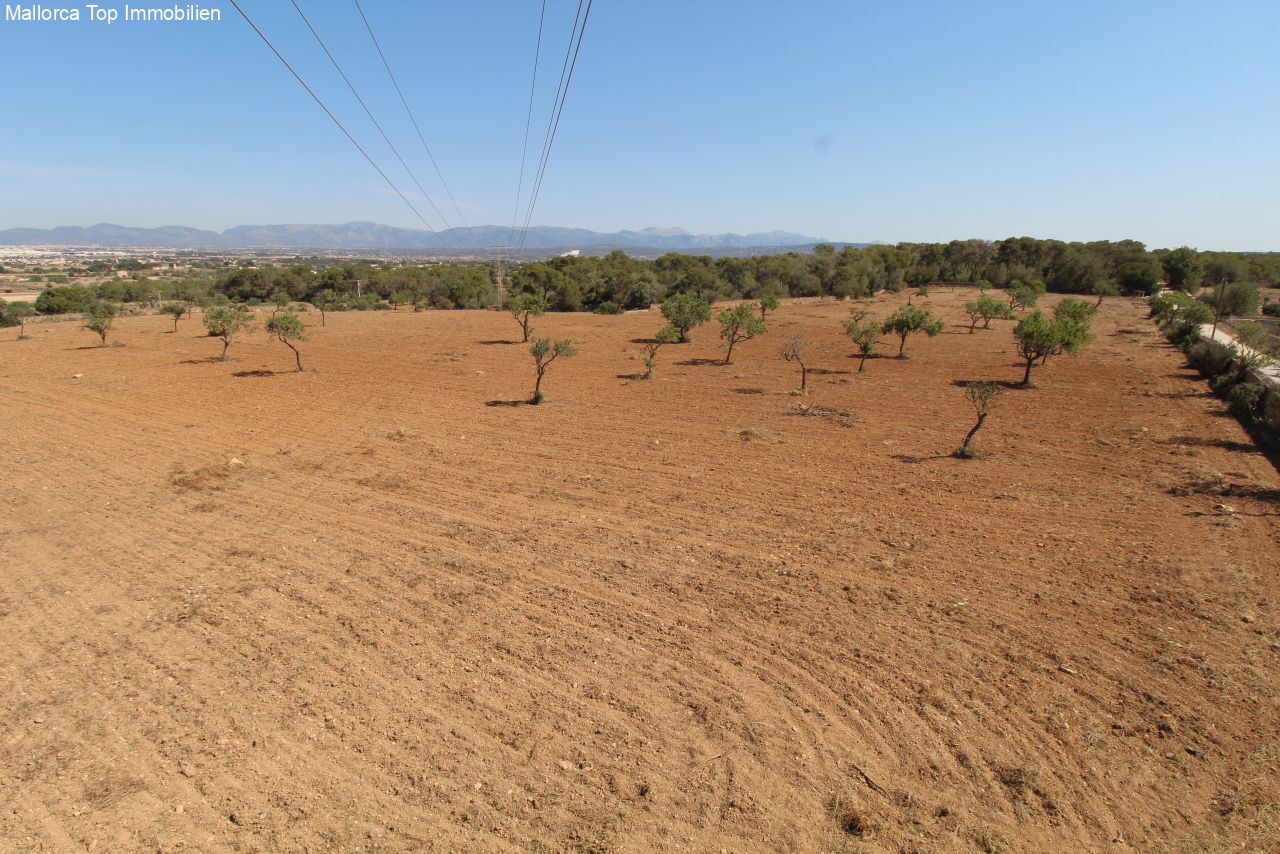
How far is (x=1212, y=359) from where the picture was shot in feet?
79.4

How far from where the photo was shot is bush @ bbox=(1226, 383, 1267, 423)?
17641mm

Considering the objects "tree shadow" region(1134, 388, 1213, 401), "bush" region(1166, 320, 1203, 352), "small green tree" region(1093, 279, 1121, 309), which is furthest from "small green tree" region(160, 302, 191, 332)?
Result: "small green tree" region(1093, 279, 1121, 309)

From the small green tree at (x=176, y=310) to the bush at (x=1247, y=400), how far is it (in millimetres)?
46340

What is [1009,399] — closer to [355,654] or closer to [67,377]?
[355,654]

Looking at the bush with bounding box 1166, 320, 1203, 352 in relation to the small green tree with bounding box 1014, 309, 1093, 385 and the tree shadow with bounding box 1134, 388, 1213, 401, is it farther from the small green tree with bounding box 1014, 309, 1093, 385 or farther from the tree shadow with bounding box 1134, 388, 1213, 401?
the small green tree with bounding box 1014, 309, 1093, 385

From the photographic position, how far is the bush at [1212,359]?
2342 centimetres

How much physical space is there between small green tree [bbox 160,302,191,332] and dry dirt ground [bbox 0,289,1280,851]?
72.2 feet

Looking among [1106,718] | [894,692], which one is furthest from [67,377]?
[1106,718]

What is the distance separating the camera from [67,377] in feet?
73.0

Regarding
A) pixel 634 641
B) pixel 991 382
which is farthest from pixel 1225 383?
pixel 634 641

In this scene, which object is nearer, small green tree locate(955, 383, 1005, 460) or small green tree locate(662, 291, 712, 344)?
small green tree locate(955, 383, 1005, 460)

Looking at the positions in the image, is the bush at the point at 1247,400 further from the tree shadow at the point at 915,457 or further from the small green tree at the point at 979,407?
the tree shadow at the point at 915,457

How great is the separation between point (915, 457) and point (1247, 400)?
1172 cm

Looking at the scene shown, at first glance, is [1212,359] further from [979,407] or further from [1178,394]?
[979,407]
